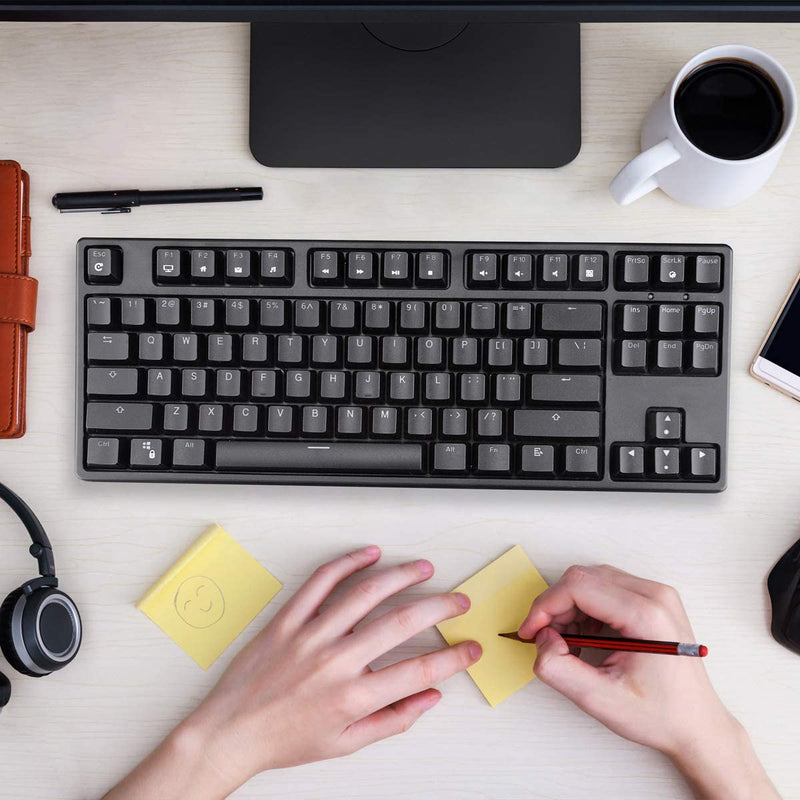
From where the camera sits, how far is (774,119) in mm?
590

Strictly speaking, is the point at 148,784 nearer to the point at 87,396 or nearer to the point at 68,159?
the point at 87,396

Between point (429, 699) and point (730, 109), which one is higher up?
point (730, 109)

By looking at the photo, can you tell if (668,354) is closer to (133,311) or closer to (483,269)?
(483,269)

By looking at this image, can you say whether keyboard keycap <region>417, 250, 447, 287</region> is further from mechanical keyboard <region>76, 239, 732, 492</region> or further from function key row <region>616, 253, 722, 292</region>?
function key row <region>616, 253, 722, 292</region>

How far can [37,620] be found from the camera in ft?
2.10

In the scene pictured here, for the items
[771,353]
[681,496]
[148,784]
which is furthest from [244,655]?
[771,353]

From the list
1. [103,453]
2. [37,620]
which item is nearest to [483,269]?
[103,453]

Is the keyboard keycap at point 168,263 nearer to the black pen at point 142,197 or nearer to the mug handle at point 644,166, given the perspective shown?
the black pen at point 142,197

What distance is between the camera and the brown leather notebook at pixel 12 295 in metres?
0.66

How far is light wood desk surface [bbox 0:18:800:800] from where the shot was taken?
67cm

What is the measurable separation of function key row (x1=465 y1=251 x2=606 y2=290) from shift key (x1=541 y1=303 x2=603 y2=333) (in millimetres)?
18

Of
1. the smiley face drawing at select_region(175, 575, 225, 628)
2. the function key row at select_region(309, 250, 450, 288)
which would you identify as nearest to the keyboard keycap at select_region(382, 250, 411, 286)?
the function key row at select_region(309, 250, 450, 288)

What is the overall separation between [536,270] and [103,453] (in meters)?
0.41

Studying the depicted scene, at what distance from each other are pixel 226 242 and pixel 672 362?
0.40 meters
